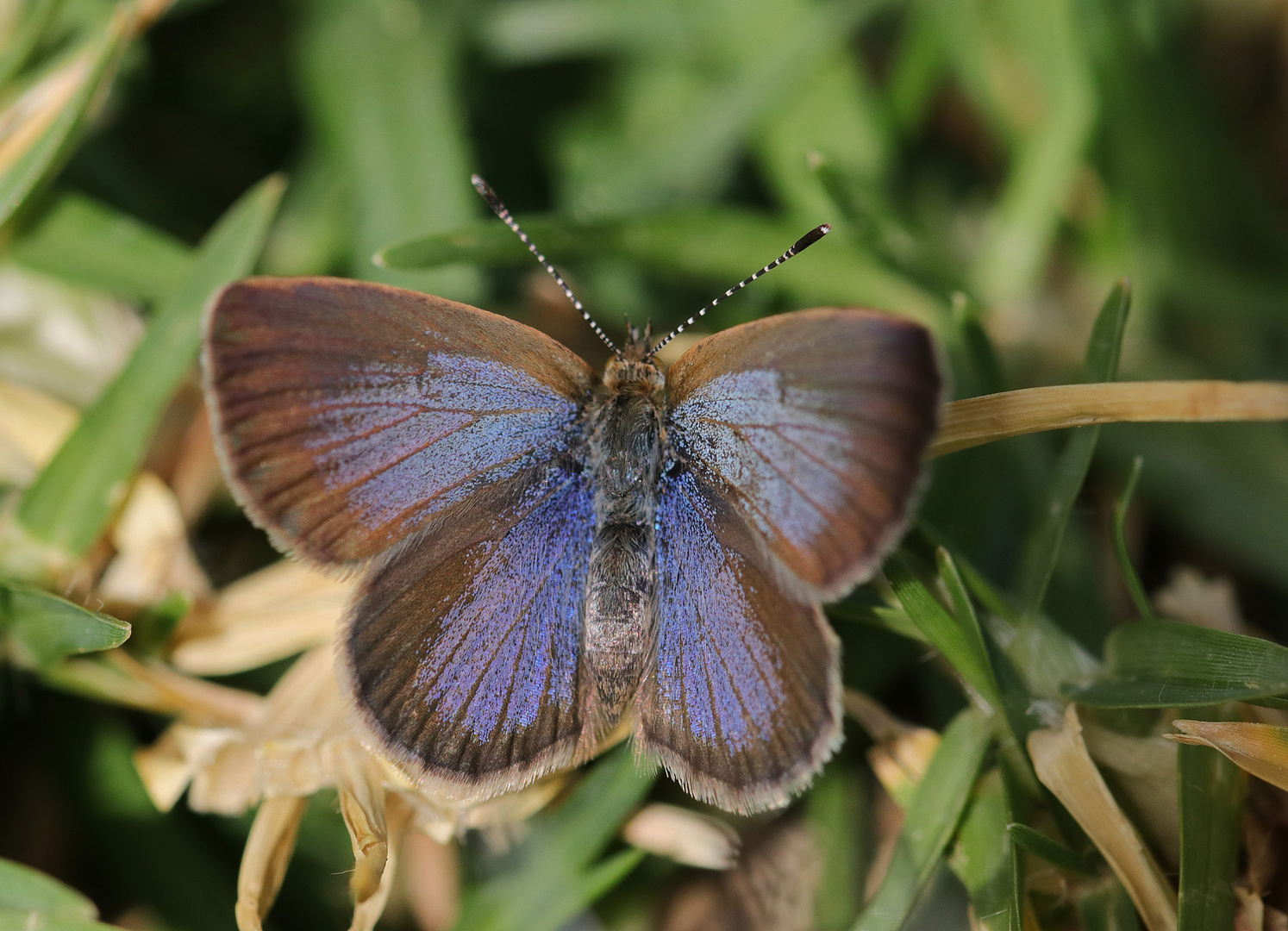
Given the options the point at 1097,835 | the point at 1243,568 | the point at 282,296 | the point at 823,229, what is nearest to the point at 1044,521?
the point at 1097,835

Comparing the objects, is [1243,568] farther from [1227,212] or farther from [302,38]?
[302,38]

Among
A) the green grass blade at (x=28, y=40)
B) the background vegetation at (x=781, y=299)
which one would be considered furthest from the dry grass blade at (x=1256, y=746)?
the green grass blade at (x=28, y=40)

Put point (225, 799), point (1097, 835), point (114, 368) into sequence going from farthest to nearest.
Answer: point (114, 368) → point (225, 799) → point (1097, 835)

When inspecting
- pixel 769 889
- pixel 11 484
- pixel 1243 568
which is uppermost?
pixel 11 484

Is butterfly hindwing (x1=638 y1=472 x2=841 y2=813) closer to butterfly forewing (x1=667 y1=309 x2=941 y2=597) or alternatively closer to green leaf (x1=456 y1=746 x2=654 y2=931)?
butterfly forewing (x1=667 y1=309 x2=941 y2=597)

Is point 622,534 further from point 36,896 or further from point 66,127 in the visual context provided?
point 66,127

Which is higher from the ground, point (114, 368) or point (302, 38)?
point (302, 38)
